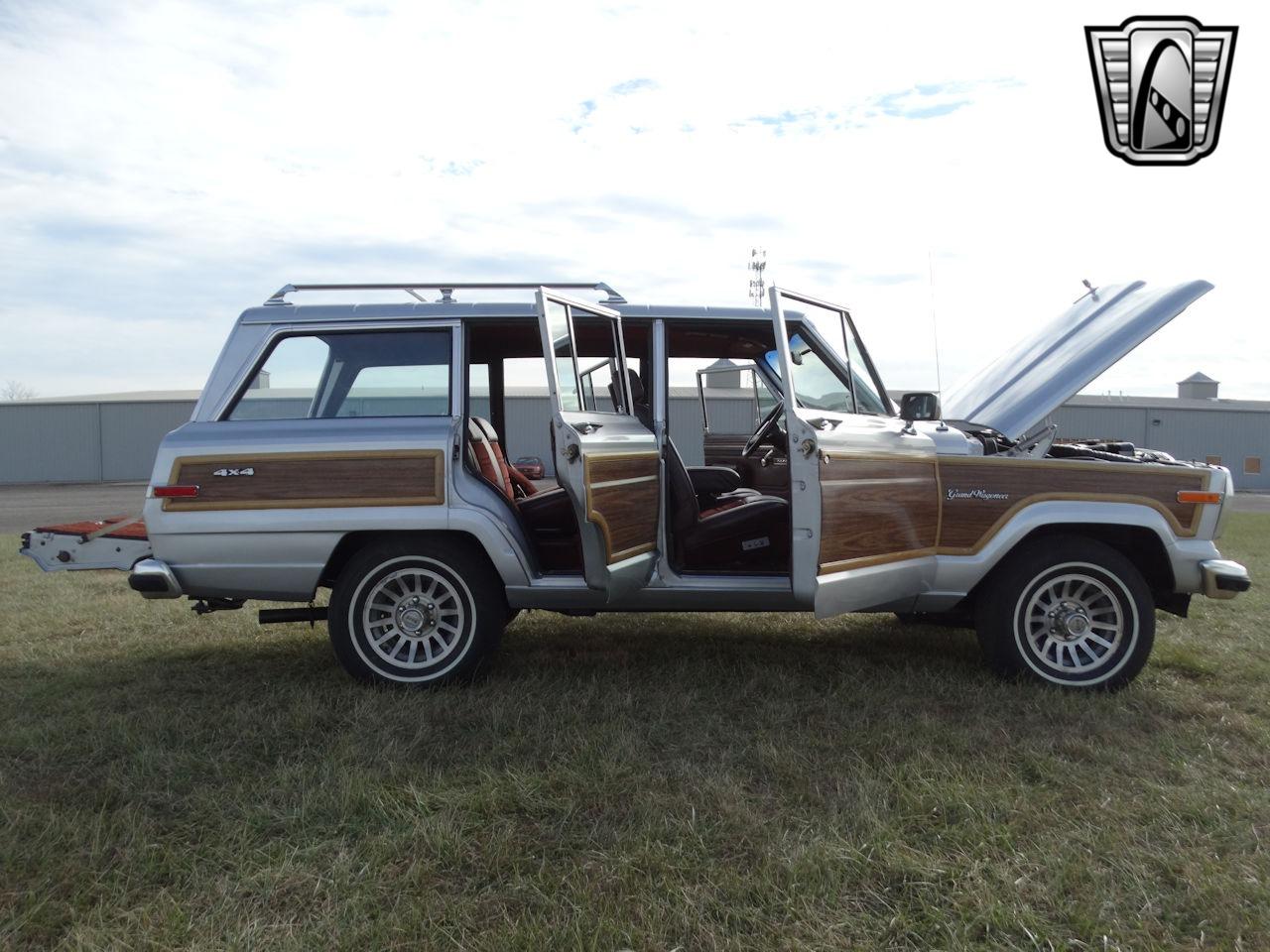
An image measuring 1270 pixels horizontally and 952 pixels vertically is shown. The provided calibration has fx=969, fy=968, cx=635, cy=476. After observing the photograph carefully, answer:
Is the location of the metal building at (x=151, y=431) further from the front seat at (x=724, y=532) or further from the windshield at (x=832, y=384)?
the windshield at (x=832, y=384)

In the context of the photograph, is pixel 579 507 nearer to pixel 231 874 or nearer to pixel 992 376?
pixel 231 874

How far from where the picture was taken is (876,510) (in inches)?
184

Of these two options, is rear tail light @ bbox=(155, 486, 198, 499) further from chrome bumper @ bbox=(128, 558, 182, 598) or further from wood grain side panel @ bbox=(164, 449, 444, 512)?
chrome bumper @ bbox=(128, 558, 182, 598)

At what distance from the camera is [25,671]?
5.23m

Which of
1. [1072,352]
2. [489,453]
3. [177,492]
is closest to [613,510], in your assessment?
[489,453]

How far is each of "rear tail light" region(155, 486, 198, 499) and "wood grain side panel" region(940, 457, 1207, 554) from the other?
12.2ft

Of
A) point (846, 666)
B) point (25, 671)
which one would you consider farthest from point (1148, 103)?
point (25, 671)

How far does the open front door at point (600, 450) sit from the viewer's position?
169 inches

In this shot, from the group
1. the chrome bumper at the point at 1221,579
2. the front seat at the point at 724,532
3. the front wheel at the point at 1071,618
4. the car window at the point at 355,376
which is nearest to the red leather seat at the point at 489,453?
the car window at the point at 355,376

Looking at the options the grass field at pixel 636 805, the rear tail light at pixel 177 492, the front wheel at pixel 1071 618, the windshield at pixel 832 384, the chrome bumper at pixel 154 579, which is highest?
the windshield at pixel 832 384

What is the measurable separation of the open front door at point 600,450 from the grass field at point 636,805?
69 cm

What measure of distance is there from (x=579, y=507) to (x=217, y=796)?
1819mm

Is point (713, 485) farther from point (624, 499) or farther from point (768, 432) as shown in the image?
point (624, 499)

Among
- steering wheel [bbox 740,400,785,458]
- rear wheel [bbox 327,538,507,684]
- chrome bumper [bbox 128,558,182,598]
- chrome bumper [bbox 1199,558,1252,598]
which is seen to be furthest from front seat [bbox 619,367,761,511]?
chrome bumper [bbox 128,558,182,598]
